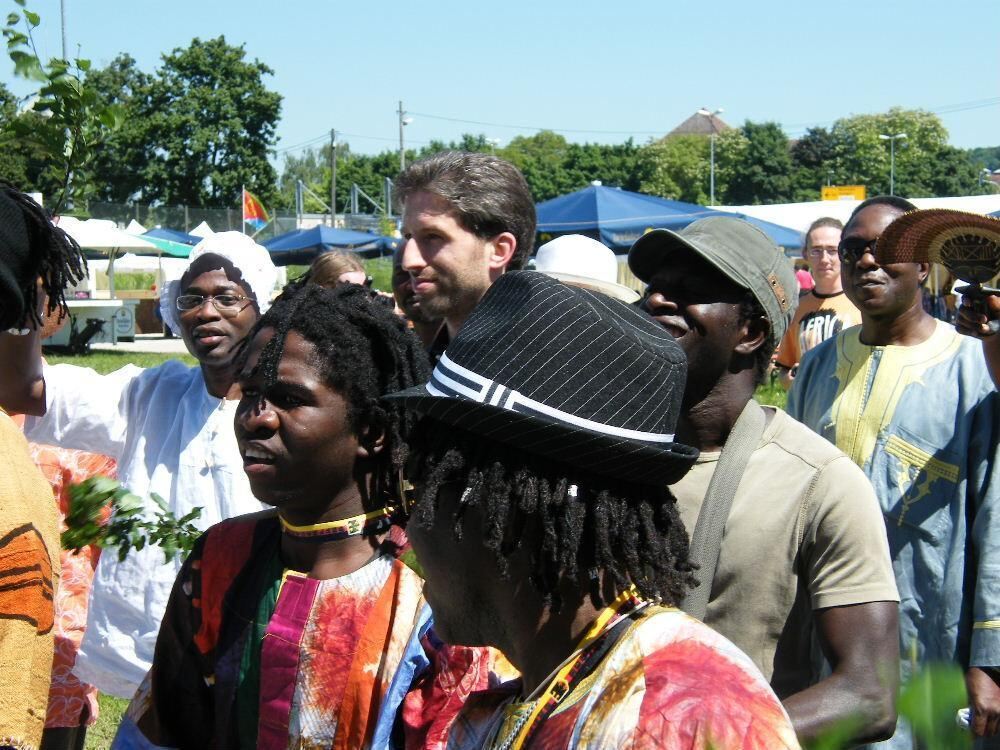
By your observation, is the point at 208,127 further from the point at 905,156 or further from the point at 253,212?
the point at 905,156

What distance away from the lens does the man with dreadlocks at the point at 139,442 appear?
3.43 m

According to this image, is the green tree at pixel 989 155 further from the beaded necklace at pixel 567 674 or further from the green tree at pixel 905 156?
the beaded necklace at pixel 567 674

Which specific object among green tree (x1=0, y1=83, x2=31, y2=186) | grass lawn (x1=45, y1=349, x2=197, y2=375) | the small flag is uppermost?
the small flag

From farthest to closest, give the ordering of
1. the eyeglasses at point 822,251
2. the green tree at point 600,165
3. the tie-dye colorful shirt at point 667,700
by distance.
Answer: the green tree at point 600,165 → the eyeglasses at point 822,251 → the tie-dye colorful shirt at point 667,700

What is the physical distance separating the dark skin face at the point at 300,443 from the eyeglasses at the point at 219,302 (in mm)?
1320

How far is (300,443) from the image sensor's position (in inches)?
96.7

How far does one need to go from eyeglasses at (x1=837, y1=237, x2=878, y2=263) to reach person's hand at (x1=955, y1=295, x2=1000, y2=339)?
0.60 metres

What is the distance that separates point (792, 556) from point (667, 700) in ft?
3.68

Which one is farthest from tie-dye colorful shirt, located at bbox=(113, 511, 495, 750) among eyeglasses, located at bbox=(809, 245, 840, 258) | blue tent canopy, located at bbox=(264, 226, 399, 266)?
blue tent canopy, located at bbox=(264, 226, 399, 266)

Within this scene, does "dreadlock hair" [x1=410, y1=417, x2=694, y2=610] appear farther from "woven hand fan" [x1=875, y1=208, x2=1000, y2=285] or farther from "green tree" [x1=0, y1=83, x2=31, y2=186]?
"woven hand fan" [x1=875, y1=208, x2=1000, y2=285]

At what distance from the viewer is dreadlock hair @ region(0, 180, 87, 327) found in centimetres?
232

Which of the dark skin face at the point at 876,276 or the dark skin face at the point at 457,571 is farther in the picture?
the dark skin face at the point at 876,276

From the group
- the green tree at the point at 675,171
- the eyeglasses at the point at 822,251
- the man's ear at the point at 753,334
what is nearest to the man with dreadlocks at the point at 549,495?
the man's ear at the point at 753,334

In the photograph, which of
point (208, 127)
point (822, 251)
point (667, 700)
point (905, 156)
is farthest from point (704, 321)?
point (905, 156)
